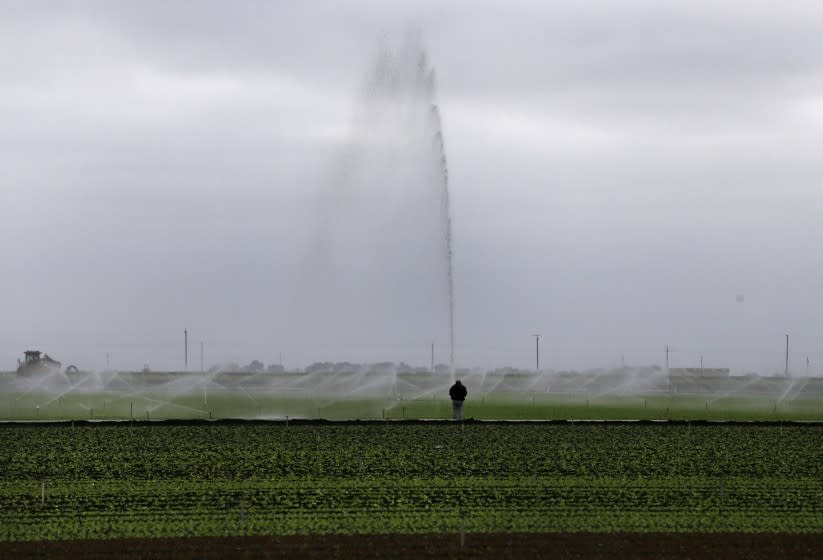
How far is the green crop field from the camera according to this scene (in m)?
28.1

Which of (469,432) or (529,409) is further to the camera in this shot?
(529,409)

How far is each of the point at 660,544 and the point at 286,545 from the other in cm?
813

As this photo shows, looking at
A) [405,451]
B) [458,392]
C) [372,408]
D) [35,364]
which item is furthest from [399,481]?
[35,364]

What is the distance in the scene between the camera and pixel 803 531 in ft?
90.2

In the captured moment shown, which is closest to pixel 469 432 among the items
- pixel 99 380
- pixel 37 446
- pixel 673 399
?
pixel 37 446

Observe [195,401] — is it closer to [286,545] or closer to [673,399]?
[673,399]

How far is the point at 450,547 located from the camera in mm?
24984

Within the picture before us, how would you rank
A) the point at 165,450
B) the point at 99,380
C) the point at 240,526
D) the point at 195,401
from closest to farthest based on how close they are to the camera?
1. the point at 240,526
2. the point at 165,450
3. the point at 195,401
4. the point at 99,380

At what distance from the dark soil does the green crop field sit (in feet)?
3.01

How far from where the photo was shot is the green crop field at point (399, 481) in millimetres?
28125

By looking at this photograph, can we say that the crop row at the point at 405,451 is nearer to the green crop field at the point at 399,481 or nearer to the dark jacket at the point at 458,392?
the green crop field at the point at 399,481

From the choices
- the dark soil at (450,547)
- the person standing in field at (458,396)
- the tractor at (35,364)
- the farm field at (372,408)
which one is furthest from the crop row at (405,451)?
the tractor at (35,364)

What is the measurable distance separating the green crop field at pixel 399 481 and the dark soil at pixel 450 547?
92 centimetres

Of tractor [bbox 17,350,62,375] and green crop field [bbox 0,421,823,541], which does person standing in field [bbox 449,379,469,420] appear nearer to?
green crop field [bbox 0,421,823,541]
